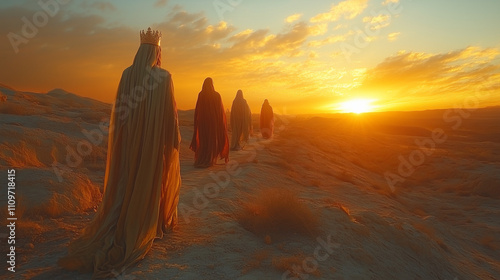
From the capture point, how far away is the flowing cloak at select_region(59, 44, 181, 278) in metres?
3.82

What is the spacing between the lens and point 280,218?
17.7ft

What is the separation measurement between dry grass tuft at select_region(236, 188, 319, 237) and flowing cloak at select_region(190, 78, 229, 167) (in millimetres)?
4770

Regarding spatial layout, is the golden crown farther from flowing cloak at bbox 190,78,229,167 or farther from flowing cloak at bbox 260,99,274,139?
flowing cloak at bbox 260,99,274,139

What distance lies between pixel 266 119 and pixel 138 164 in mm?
18899

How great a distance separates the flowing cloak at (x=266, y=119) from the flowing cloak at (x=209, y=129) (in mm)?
12321

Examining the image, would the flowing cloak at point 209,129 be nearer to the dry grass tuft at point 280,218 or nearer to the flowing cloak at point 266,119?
the dry grass tuft at point 280,218

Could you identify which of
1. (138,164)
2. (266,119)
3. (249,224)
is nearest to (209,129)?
(249,224)

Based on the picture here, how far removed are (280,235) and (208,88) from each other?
6311 millimetres

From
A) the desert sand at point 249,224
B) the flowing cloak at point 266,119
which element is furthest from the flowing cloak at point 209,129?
the flowing cloak at point 266,119

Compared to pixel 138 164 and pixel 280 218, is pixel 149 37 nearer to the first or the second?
pixel 138 164

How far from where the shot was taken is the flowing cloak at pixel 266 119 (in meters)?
22.4

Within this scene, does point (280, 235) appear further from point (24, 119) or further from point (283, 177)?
point (24, 119)

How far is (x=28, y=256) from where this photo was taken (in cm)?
397

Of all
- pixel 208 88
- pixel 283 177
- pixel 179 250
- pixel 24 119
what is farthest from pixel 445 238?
pixel 24 119
